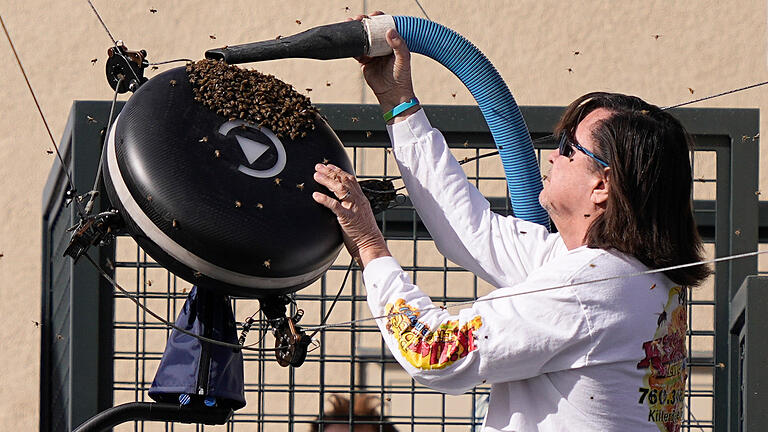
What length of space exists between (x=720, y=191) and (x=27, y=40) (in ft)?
14.6

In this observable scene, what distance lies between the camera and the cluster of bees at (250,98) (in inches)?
87.7

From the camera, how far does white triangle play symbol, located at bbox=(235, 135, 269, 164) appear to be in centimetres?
218

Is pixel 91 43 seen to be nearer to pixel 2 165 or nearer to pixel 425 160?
pixel 2 165

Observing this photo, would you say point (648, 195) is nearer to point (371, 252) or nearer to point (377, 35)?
point (371, 252)

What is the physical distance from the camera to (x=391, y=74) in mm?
2457

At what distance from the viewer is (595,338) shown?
202cm

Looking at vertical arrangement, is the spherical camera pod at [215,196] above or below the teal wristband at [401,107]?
below

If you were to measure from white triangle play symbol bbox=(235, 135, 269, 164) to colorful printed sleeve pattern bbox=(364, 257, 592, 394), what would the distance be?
1.16ft

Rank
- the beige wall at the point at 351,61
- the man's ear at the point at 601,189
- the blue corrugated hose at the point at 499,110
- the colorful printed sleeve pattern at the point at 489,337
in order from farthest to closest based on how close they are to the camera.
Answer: the beige wall at the point at 351,61 → the blue corrugated hose at the point at 499,110 → the man's ear at the point at 601,189 → the colorful printed sleeve pattern at the point at 489,337

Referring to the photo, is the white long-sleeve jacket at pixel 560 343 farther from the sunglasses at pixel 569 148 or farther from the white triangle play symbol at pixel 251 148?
the white triangle play symbol at pixel 251 148

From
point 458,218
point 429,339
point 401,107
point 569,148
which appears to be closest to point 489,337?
point 429,339

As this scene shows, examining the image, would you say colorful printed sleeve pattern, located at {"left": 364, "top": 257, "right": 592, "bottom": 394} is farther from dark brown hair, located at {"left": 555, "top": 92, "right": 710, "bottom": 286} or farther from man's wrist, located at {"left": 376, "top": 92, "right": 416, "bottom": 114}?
man's wrist, located at {"left": 376, "top": 92, "right": 416, "bottom": 114}

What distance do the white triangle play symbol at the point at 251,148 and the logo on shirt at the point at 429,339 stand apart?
0.37 meters

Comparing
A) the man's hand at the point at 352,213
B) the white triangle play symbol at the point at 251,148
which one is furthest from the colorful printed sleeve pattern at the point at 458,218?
the white triangle play symbol at the point at 251,148
